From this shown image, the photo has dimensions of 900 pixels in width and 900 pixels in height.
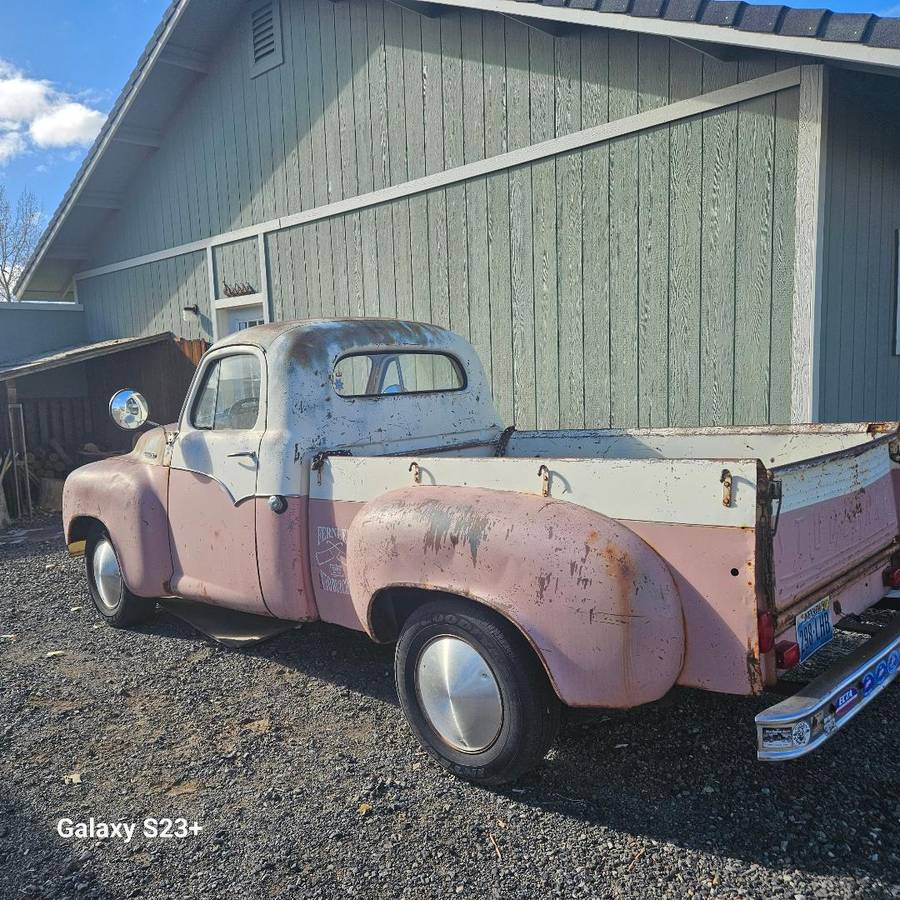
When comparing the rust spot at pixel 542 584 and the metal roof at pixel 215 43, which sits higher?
the metal roof at pixel 215 43

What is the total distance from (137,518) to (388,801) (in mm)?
2428


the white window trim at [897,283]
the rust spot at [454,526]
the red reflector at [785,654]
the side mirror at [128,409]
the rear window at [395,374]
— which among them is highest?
the white window trim at [897,283]

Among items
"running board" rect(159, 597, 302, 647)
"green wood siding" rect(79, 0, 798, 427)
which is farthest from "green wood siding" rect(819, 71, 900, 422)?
"running board" rect(159, 597, 302, 647)

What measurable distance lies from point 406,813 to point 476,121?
6.11 metres

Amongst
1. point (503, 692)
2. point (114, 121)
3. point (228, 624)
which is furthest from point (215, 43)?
point (503, 692)

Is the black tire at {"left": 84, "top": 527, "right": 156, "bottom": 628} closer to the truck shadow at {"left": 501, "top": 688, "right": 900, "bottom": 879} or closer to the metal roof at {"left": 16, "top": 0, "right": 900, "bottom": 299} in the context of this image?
the truck shadow at {"left": 501, "top": 688, "right": 900, "bottom": 879}

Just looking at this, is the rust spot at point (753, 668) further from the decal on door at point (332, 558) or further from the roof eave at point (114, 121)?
the roof eave at point (114, 121)

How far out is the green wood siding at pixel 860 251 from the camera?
5305 mm

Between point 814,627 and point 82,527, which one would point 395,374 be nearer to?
point 82,527

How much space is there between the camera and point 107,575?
5.03 m

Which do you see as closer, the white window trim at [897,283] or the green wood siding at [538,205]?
the green wood siding at [538,205]

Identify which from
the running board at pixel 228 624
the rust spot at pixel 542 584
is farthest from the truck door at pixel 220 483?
the rust spot at pixel 542 584

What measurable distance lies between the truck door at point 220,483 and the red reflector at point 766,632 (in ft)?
7.89

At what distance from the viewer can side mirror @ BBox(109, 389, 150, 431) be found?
13.8 feet
